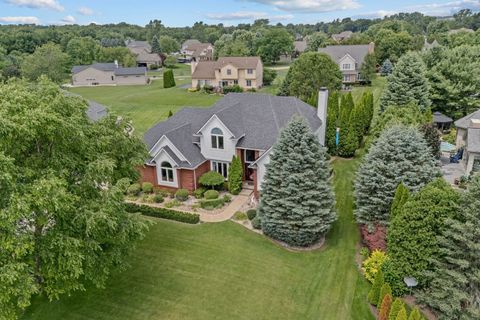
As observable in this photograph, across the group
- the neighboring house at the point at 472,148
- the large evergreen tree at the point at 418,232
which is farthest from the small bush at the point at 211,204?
the neighboring house at the point at 472,148

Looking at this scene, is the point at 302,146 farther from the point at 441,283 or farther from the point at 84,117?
the point at 84,117

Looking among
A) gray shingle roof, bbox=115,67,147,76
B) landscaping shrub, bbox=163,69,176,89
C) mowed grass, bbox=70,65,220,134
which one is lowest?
mowed grass, bbox=70,65,220,134

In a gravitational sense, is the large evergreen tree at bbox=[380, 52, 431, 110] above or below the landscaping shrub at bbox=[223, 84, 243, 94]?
above

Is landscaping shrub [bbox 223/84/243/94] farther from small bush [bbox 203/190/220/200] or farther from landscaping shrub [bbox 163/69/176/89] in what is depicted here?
small bush [bbox 203/190/220/200]

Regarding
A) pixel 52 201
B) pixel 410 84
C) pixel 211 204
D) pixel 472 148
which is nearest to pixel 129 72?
pixel 410 84

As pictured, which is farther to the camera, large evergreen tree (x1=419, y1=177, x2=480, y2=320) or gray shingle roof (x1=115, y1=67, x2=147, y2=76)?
gray shingle roof (x1=115, y1=67, x2=147, y2=76)

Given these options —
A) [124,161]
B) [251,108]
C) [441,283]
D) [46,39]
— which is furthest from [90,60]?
[441,283]

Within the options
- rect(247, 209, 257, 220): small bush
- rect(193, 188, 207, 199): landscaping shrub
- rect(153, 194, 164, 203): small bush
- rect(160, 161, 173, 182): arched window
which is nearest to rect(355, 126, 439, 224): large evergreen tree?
rect(247, 209, 257, 220): small bush

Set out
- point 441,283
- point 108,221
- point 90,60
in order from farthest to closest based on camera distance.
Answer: point 90,60 < point 441,283 < point 108,221
